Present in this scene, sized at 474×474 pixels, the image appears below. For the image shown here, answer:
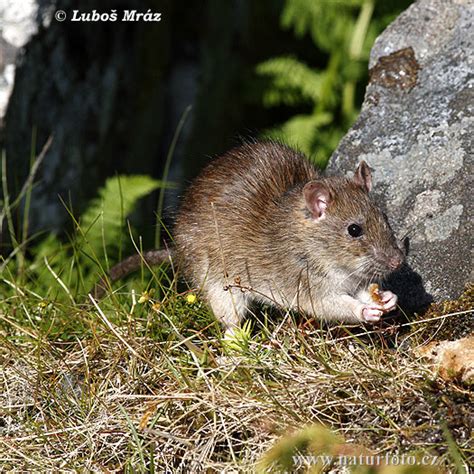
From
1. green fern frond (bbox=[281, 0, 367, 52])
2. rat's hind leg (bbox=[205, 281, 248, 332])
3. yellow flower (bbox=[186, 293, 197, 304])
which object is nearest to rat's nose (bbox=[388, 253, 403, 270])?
rat's hind leg (bbox=[205, 281, 248, 332])

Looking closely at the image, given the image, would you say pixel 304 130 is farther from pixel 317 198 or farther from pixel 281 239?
pixel 317 198

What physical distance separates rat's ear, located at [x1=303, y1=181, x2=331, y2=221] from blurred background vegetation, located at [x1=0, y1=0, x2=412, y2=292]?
40.8 inches

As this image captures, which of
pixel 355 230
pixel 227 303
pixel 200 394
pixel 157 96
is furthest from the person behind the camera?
pixel 157 96

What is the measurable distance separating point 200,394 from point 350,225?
1.31 m

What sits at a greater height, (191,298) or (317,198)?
(317,198)

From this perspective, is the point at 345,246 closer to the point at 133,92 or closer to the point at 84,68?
the point at 84,68

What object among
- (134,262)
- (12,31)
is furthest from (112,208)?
(12,31)

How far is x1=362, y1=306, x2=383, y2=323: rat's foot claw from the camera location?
15.0ft

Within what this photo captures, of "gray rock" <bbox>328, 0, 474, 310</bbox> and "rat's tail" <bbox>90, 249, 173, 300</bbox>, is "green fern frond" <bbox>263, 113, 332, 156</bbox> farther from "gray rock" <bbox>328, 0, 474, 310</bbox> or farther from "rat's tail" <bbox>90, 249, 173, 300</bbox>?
"rat's tail" <bbox>90, 249, 173, 300</bbox>

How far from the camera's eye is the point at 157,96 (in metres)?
9.31

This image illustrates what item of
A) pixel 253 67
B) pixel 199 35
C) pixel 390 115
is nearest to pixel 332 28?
pixel 253 67

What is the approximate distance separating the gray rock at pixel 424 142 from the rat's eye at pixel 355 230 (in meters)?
0.33

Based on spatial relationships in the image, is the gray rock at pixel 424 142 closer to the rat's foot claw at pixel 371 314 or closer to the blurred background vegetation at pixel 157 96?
the rat's foot claw at pixel 371 314

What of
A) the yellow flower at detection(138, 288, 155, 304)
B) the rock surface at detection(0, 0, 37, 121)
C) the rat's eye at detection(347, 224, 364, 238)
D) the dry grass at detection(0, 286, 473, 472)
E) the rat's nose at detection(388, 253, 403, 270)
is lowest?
the dry grass at detection(0, 286, 473, 472)
